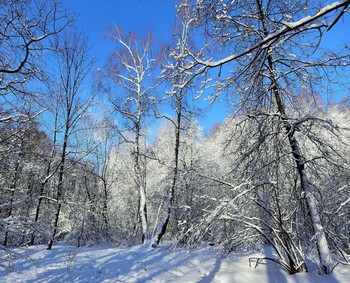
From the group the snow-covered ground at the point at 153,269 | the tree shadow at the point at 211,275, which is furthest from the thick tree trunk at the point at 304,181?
the tree shadow at the point at 211,275

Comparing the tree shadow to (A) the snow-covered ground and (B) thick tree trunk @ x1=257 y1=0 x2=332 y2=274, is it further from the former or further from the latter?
(B) thick tree trunk @ x1=257 y1=0 x2=332 y2=274

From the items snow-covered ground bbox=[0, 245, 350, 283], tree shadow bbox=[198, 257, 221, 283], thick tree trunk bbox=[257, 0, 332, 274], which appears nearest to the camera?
thick tree trunk bbox=[257, 0, 332, 274]

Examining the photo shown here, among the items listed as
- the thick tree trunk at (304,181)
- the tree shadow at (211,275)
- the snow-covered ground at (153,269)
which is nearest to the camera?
the thick tree trunk at (304,181)

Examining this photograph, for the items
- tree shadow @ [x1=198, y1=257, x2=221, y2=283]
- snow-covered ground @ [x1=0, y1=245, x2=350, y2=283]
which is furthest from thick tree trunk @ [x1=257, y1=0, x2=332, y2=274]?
tree shadow @ [x1=198, y1=257, x2=221, y2=283]

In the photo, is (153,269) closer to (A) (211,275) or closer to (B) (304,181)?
(A) (211,275)

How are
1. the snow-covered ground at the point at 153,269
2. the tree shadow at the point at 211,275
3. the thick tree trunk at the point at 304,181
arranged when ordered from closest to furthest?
the thick tree trunk at the point at 304,181 < the snow-covered ground at the point at 153,269 < the tree shadow at the point at 211,275

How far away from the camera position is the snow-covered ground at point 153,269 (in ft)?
15.6

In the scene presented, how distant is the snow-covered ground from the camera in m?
4.75

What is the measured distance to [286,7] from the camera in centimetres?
414

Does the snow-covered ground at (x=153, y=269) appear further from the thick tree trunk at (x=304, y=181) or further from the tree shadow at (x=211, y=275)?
the thick tree trunk at (x=304, y=181)

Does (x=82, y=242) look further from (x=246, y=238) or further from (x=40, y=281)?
(x=246, y=238)

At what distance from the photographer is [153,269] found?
253 inches

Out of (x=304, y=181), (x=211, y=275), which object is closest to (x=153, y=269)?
(x=211, y=275)

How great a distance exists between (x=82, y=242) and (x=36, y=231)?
14.6 meters
